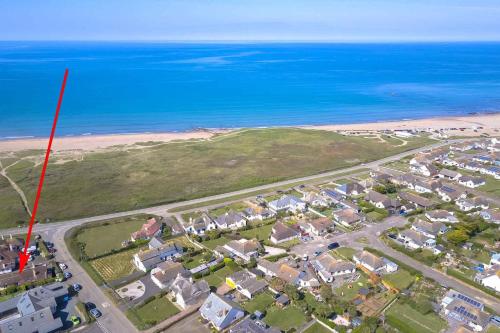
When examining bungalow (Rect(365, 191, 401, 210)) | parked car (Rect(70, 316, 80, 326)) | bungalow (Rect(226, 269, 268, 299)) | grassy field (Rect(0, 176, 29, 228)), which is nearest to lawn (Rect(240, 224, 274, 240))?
bungalow (Rect(226, 269, 268, 299))

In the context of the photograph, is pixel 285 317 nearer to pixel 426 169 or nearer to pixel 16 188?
pixel 426 169

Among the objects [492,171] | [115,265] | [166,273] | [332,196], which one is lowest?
[115,265]

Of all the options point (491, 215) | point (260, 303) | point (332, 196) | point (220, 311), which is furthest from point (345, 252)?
point (491, 215)

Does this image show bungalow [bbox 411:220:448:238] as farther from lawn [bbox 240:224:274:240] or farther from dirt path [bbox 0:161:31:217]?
dirt path [bbox 0:161:31:217]

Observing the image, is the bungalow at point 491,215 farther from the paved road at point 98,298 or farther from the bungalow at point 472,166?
the paved road at point 98,298

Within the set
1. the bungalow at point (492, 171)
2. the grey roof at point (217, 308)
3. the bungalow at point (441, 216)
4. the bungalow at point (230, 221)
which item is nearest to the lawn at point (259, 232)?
the bungalow at point (230, 221)
